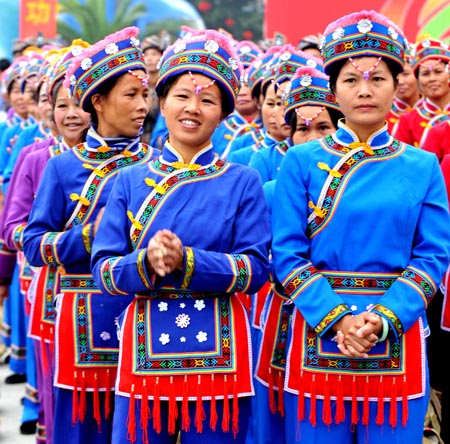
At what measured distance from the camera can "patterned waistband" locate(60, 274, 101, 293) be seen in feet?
12.6

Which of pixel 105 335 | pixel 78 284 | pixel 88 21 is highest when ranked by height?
pixel 88 21

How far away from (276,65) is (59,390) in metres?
2.39

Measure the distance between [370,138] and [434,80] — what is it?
3.69 m

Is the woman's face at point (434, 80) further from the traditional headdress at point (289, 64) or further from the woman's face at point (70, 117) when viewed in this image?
the woman's face at point (70, 117)

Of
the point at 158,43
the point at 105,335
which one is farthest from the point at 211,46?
the point at 158,43

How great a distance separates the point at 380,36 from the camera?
3350mm

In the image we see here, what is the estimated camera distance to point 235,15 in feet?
122

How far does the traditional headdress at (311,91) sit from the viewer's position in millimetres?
4352

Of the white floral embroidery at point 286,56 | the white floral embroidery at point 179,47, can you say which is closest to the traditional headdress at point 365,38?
the white floral embroidery at point 179,47

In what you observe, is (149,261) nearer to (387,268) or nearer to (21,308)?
(387,268)

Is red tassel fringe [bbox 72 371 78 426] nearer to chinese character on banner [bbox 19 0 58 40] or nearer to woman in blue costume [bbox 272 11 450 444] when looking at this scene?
woman in blue costume [bbox 272 11 450 444]

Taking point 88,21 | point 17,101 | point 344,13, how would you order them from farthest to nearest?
point 88,21 → point 344,13 → point 17,101

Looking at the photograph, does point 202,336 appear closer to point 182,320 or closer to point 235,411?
point 182,320

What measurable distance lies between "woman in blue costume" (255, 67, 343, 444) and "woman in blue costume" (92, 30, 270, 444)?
77cm
